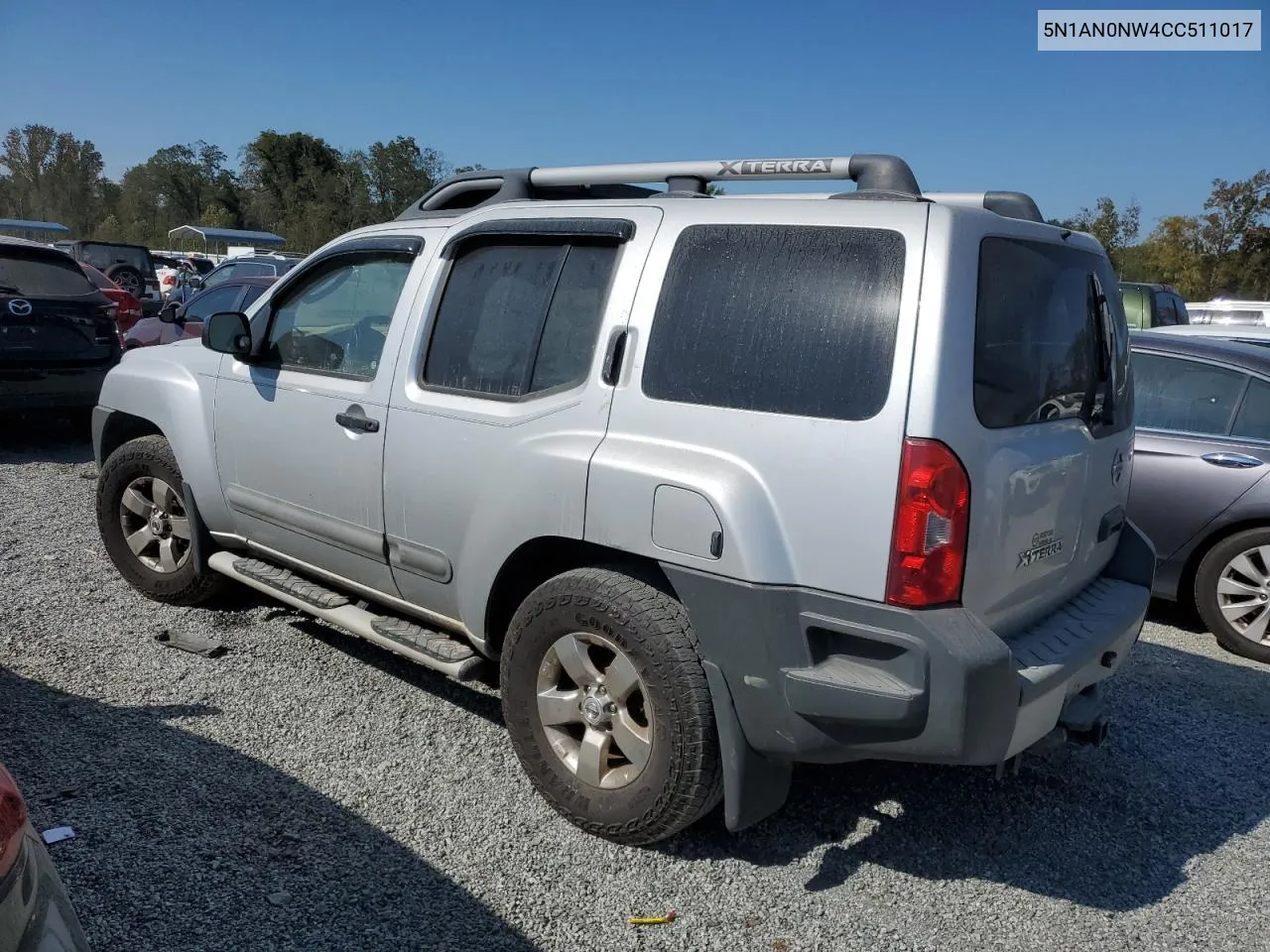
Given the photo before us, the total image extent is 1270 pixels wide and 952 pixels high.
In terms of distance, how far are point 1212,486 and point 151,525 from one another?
543 centimetres

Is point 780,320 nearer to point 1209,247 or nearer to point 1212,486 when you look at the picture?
point 1212,486

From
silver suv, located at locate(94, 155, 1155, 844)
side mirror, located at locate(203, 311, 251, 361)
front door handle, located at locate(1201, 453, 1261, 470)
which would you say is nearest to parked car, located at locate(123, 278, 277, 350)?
side mirror, located at locate(203, 311, 251, 361)

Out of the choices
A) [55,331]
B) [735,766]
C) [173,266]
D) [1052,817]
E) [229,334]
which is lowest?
[1052,817]

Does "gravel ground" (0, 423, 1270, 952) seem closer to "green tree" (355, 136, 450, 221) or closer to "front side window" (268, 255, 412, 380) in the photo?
"front side window" (268, 255, 412, 380)

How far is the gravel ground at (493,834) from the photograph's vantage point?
2.83 m

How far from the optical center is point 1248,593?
17.2 ft

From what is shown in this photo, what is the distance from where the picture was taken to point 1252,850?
3.38 meters

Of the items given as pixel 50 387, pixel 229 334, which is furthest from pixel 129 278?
pixel 229 334

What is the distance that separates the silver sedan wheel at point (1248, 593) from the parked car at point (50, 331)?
329 inches

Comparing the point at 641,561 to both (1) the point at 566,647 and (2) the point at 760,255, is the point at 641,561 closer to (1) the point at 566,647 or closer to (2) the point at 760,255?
(1) the point at 566,647

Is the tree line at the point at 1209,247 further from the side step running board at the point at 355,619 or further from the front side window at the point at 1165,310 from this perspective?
the side step running board at the point at 355,619

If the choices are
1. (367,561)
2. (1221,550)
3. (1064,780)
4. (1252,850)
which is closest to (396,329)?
(367,561)

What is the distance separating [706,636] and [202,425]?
113 inches

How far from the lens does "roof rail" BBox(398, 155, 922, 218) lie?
10.1 ft
